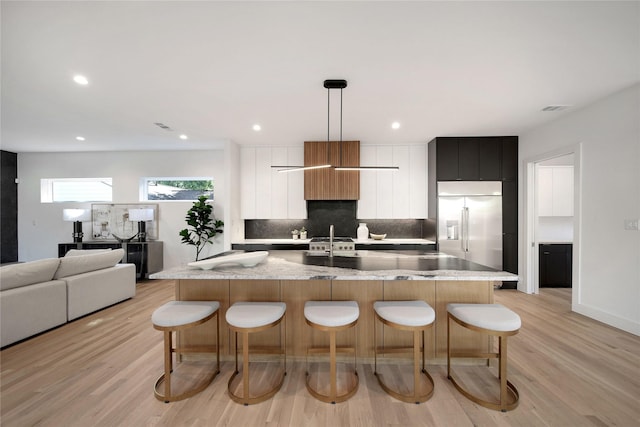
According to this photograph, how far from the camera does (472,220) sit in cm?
448

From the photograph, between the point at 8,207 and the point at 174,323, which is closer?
the point at 174,323

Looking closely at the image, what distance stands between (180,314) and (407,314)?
5.34 feet

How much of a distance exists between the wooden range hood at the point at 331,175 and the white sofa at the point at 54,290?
3282 millimetres

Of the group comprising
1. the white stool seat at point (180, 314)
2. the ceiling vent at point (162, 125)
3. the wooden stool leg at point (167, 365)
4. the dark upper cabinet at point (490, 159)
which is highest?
the ceiling vent at point (162, 125)

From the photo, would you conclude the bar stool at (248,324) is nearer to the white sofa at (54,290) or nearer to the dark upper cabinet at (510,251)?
the white sofa at (54,290)

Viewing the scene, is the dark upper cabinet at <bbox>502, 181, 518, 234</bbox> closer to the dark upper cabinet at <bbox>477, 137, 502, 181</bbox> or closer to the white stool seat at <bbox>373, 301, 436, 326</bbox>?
the dark upper cabinet at <bbox>477, 137, 502, 181</bbox>

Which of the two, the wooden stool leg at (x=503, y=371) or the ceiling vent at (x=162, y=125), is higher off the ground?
the ceiling vent at (x=162, y=125)

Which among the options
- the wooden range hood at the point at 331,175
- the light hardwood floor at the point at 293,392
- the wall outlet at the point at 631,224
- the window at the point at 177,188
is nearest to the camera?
the light hardwood floor at the point at 293,392

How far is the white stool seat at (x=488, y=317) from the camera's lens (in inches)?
66.8

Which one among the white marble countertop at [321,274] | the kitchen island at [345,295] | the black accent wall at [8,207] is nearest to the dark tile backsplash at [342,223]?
the kitchen island at [345,295]

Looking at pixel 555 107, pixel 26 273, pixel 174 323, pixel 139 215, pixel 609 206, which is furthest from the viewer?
pixel 139 215

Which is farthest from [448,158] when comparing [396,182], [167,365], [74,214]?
[74,214]

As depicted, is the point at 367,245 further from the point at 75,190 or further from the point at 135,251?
the point at 75,190

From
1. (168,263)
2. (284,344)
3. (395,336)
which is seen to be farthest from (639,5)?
(168,263)
